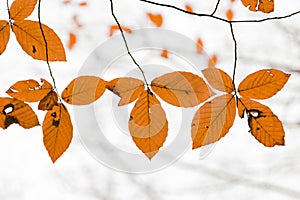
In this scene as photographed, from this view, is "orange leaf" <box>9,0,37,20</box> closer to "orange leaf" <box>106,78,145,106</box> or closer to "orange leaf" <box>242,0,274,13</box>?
"orange leaf" <box>106,78,145,106</box>

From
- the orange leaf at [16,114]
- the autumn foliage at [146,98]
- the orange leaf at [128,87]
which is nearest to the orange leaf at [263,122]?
the autumn foliage at [146,98]

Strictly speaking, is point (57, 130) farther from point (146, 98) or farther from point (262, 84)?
point (262, 84)

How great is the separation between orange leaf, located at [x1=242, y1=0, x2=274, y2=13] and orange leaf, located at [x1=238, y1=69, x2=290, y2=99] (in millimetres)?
73

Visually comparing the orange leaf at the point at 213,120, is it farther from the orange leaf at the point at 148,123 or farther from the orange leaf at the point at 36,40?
the orange leaf at the point at 36,40

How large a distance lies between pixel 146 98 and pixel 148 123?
0.09ft

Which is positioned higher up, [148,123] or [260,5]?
[260,5]

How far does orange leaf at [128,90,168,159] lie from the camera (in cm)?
40

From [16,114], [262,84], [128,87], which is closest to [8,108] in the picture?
[16,114]

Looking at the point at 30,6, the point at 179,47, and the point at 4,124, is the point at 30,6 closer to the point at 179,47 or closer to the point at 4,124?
the point at 4,124

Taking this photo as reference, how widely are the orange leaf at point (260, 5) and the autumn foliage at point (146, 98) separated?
0.07 metres

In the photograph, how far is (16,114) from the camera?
42 cm

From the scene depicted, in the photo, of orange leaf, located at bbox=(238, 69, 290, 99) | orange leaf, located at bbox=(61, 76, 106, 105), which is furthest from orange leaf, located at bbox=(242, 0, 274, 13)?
orange leaf, located at bbox=(61, 76, 106, 105)

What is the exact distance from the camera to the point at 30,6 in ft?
1.36

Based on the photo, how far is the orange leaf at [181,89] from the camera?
40 centimetres
